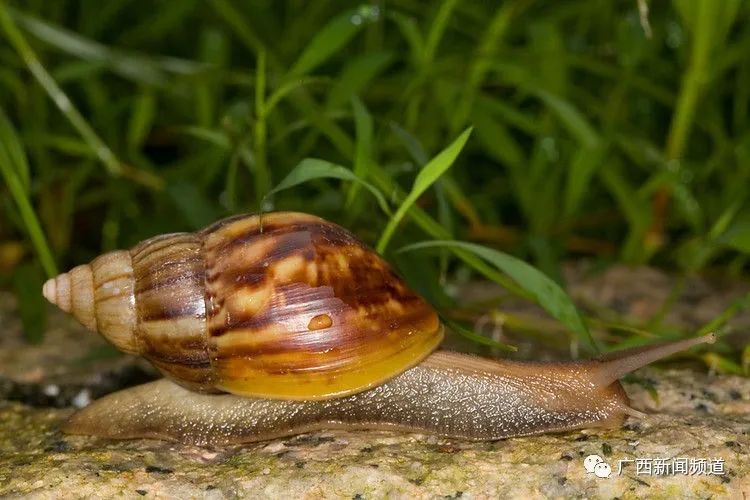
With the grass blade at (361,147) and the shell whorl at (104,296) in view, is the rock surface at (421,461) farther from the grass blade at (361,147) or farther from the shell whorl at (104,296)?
the grass blade at (361,147)

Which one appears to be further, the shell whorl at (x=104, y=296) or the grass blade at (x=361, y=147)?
the grass blade at (x=361, y=147)

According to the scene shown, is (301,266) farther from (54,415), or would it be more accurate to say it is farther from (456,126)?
(456,126)

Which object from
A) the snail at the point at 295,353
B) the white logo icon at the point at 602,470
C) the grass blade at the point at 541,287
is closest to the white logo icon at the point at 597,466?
the white logo icon at the point at 602,470

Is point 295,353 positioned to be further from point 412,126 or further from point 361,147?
point 412,126

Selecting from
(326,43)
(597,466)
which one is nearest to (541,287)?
(597,466)

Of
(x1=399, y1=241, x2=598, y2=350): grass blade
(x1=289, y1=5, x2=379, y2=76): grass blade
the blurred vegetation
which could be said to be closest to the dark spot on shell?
(x1=399, y1=241, x2=598, y2=350): grass blade

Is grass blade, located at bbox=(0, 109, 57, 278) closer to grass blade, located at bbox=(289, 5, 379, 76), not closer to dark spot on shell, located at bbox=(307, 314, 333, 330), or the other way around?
grass blade, located at bbox=(289, 5, 379, 76)
